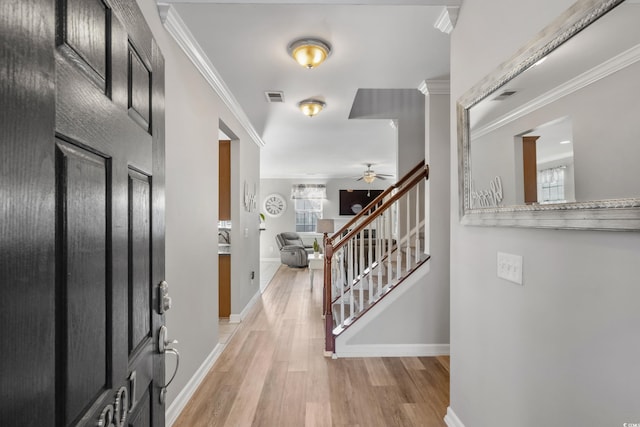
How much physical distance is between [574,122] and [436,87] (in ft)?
7.06

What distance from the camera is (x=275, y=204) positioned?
407 inches

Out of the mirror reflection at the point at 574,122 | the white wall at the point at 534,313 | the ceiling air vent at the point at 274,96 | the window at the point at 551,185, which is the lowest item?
the white wall at the point at 534,313

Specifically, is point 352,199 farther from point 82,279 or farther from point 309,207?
point 82,279

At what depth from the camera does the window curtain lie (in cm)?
1027

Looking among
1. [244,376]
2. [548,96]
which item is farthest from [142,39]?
[244,376]

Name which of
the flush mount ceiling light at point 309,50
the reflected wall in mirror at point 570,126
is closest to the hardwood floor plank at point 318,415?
the reflected wall in mirror at point 570,126

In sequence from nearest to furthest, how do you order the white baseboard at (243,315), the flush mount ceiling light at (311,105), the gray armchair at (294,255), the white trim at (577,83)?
the white trim at (577,83)
the flush mount ceiling light at (311,105)
the white baseboard at (243,315)
the gray armchair at (294,255)

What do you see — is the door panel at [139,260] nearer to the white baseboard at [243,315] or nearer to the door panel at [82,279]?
the door panel at [82,279]

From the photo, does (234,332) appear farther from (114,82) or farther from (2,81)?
(2,81)

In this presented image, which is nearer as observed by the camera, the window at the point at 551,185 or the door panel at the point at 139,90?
the door panel at the point at 139,90

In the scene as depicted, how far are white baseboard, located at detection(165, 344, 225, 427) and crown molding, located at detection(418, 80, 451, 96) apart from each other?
300 cm

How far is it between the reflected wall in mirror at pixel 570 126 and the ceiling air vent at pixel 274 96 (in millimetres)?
2132

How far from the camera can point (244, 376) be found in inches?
103

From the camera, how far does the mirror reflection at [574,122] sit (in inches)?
33.2
